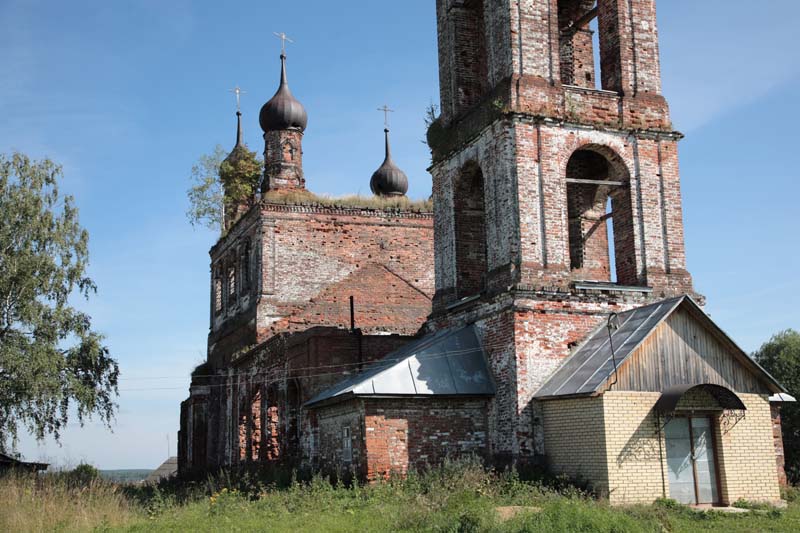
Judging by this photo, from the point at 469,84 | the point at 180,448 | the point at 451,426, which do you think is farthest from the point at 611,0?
the point at 180,448

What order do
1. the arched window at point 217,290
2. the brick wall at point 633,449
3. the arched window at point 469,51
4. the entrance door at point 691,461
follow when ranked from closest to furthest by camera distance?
the brick wall at point 633,449, the entrance door at point 691,461, the arched window at point 469,51, the arched window at point 217,290

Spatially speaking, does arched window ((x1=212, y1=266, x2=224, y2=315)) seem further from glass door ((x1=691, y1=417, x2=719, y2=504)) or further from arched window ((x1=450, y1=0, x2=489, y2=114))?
glass door ((x1=691, y1=417, x2=719, y2=504))

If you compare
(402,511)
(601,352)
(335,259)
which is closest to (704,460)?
(601,352)

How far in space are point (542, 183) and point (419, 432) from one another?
4.42m

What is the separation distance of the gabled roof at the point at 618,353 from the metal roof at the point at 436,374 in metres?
1.19

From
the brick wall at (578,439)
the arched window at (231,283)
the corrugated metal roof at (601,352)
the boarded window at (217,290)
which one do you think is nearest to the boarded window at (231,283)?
the arched window at (231,283)

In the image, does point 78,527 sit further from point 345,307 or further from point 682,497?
point 345,307

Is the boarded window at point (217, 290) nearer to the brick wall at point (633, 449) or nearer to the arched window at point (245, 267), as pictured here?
the arched window at point (245, 267)

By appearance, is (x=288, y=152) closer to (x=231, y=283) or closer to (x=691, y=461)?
(x=231, y=283)

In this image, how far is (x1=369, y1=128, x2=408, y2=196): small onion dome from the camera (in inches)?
1156

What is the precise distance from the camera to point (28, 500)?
13367 mm

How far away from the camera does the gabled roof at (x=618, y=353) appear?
41.9 feet

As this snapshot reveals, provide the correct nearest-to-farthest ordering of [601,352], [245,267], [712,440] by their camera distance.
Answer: [712,440] < [601,352] < [245,267]

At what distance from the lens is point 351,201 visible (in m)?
25.0
